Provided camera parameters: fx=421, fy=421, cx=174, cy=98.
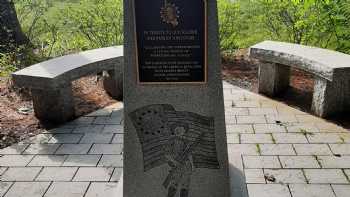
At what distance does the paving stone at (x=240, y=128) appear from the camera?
18.0ft

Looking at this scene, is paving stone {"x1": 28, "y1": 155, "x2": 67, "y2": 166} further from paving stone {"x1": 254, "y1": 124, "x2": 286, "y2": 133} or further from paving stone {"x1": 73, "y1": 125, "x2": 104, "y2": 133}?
paving stone {"x1": 254, "y1": 124, "x2": 286, "y2": 133}

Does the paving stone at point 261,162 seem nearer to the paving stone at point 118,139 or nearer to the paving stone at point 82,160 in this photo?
the paving stone at point 118,139

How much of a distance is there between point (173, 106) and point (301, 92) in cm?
379

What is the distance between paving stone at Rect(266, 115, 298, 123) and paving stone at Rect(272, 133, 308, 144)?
0.40 metres

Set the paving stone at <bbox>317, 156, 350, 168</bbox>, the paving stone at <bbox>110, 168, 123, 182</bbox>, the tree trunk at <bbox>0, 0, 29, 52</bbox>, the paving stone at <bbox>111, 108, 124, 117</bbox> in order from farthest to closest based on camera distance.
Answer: the tree trunk at <bbox>0, 0, 29, 52</bbox>
the paving stone at <bbox>111, 108, 124, 117</bbox>
the paving stone at <bbox>317, 156, 350, 168</bbox>
the paving stone at <bbox>110, 168, 123, 182</bbox>

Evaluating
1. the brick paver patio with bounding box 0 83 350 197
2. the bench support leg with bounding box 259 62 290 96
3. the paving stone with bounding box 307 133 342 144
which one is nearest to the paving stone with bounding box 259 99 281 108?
the brick paver patio with bounding box 0 83 350 197

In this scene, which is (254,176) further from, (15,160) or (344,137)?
(15,160)

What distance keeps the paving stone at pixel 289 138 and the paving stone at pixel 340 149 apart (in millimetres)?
331

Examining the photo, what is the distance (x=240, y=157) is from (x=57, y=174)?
202 cm

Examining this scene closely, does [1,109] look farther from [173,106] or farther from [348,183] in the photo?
[348,183]

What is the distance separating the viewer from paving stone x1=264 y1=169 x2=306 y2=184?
435 centimetres

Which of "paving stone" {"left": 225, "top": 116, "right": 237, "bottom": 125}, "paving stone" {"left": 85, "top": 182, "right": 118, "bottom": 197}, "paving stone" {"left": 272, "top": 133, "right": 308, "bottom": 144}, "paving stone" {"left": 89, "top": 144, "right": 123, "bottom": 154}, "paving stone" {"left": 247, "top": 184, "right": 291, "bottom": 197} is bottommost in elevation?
"paving stone" {"left": 247, "top": 184, "right": 291, "bottom": 197}

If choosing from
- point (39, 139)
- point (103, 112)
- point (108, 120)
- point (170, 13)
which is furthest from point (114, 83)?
point (170, 13)

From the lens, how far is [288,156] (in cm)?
482
